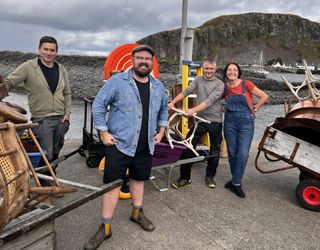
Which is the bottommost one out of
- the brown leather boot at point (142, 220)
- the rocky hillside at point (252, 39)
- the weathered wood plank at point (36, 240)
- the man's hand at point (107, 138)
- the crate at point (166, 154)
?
the brown leather boot at point (142, 220)

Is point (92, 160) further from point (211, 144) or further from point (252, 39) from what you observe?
point (252, 39)

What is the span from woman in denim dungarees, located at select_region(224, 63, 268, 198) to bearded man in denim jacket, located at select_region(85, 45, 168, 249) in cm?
147

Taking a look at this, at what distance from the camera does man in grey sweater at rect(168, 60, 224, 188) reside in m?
4.48

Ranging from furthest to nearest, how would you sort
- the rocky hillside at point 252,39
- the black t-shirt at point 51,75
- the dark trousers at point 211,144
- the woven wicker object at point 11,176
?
the rocky hillside at point 252,39 < the dark trousers at point 211,144 < the black t-shirt at point 51,75 < the woven wicker object at point 11,176

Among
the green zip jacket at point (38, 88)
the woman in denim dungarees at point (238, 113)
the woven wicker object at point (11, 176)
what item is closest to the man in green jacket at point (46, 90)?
the green zip jacket at point (38, 88)

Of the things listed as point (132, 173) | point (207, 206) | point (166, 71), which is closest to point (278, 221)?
point (207, 206)

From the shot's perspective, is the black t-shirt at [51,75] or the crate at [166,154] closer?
the black t-shirt at [51,75]

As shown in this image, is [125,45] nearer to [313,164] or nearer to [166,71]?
[313,164]

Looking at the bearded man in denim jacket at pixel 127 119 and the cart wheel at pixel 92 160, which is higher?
the bearded man in denim jacket at pixel 127 119

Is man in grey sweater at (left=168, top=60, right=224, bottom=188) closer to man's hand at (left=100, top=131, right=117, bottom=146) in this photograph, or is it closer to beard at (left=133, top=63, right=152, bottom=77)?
beard at (left=133, top=63, right=152, bottom=77)

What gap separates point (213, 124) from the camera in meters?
4.67

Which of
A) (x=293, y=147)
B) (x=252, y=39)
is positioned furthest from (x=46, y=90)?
(x=252, y=39)

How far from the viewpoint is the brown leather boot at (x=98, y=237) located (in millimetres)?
3123

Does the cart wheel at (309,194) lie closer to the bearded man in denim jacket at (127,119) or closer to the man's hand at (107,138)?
the bearded man in denim jacket at (127,119)
